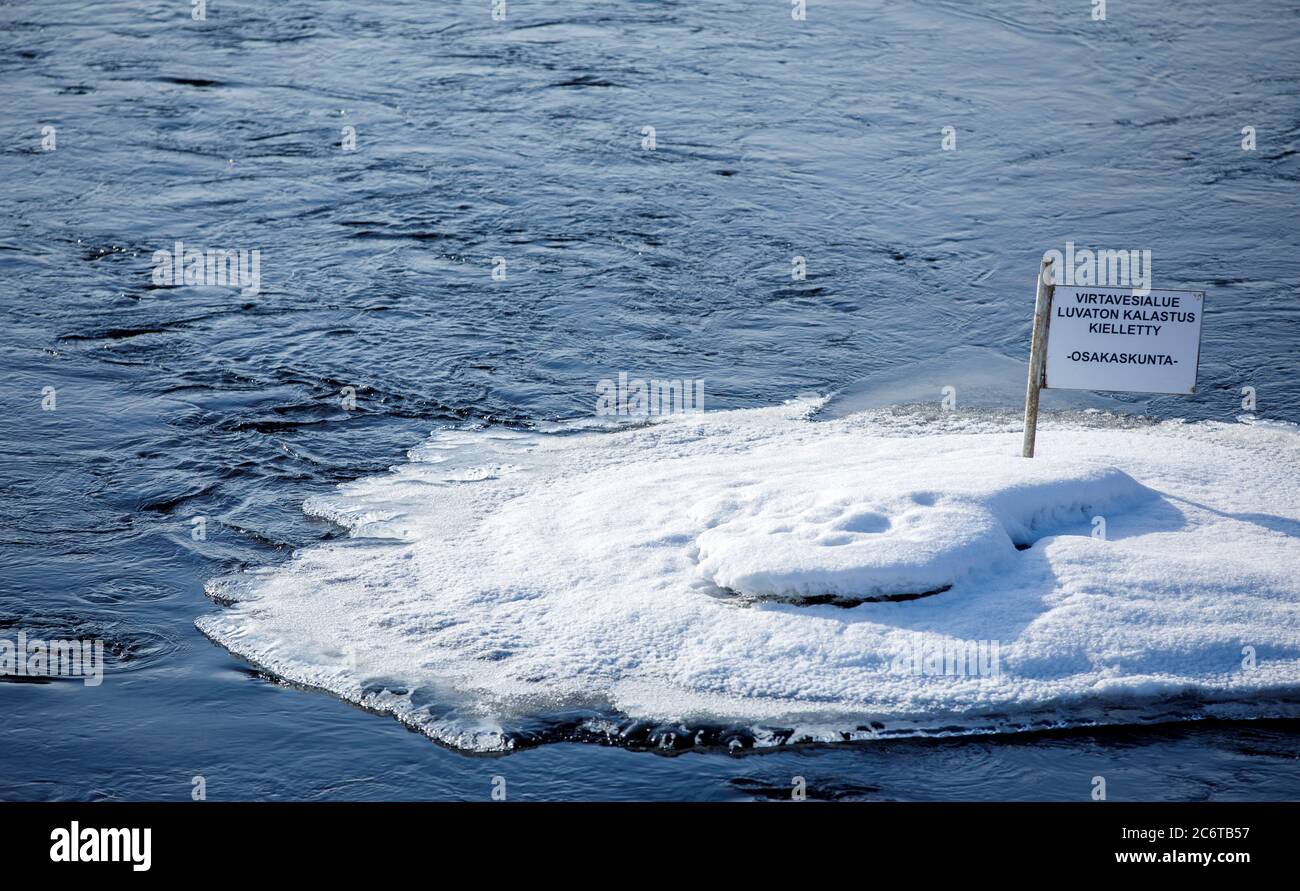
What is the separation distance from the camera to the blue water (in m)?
4.87

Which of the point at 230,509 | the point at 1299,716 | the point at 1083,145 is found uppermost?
the point at 1083,145

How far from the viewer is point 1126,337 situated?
6.06 meters

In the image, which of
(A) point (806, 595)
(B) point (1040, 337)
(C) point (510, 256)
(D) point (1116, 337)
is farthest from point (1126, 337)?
(C) point (510, 256)

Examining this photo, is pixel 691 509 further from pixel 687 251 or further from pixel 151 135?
pixel 151 135

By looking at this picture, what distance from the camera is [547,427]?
7746mm

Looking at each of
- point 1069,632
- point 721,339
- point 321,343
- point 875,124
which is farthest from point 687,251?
point 1069,632

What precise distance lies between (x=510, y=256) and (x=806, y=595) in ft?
18.2

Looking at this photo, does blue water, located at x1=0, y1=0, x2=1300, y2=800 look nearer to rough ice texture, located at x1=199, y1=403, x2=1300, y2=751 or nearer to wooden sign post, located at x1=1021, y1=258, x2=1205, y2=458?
rough ice texture, located at x1=199, y1=403, x2=1300, y2=751

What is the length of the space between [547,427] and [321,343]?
2.11 meters

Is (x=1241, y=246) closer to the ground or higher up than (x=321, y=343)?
higher up

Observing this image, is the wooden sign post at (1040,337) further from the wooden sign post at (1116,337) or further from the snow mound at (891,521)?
the snow mound at (891,521)

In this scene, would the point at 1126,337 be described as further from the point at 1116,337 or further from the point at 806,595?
the point at 806,595

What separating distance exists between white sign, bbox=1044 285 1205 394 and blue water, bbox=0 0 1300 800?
1788 mm

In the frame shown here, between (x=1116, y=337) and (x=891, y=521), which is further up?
(x=1116, y=337)
